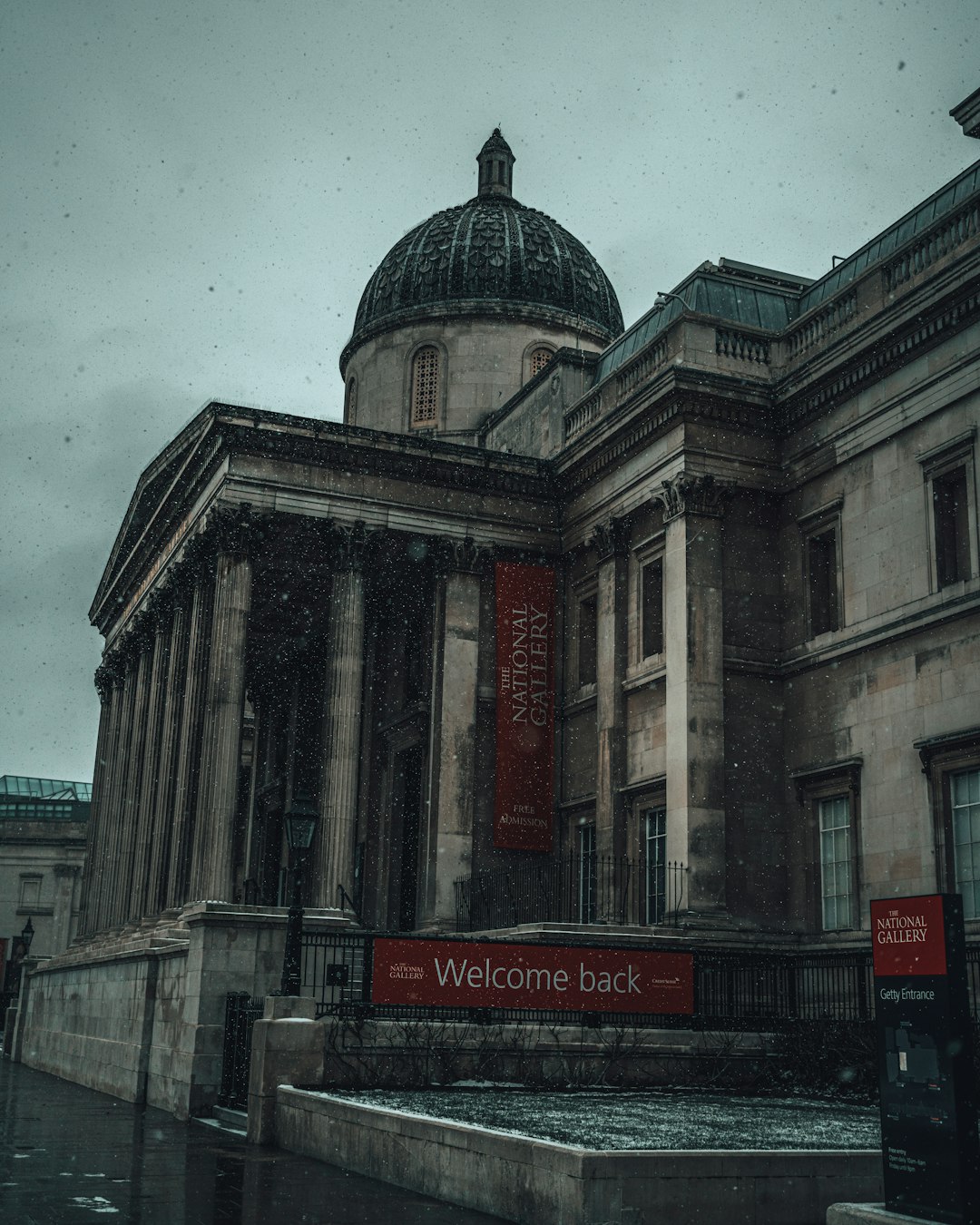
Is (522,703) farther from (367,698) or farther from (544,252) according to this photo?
(544,252)

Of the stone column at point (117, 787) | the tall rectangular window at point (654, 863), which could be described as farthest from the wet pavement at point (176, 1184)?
the stone column at point (117, 787)

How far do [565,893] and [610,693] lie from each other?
474 cm

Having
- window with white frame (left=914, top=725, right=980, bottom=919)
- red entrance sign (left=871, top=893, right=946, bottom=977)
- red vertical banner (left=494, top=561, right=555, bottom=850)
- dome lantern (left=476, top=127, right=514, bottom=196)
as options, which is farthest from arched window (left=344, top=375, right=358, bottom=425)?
red entrance sign (left=871, top=893, right=946, bottom=977)

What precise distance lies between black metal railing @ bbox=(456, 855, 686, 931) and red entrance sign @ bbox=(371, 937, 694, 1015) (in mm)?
5822

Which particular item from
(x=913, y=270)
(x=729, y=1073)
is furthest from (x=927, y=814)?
(x=913, y=270)

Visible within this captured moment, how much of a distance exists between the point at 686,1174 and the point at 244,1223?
10.6 feet

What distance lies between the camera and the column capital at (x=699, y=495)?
88.5ft

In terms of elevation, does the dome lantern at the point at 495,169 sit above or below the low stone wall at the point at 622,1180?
above

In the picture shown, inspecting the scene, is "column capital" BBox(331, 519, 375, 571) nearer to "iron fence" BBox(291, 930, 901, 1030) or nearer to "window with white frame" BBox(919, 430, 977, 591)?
"iron fence" BBox(291, 930, 901, 1030)

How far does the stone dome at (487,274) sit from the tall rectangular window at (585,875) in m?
16.3

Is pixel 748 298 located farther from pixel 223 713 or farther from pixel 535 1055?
pixel 535 1055

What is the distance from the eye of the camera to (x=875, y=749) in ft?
78.0

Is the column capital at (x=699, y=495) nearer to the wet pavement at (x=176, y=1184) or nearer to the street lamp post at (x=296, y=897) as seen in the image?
the street lamp post at (x=296, y=897)

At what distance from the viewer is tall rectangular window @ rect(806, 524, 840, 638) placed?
85.8 ft
